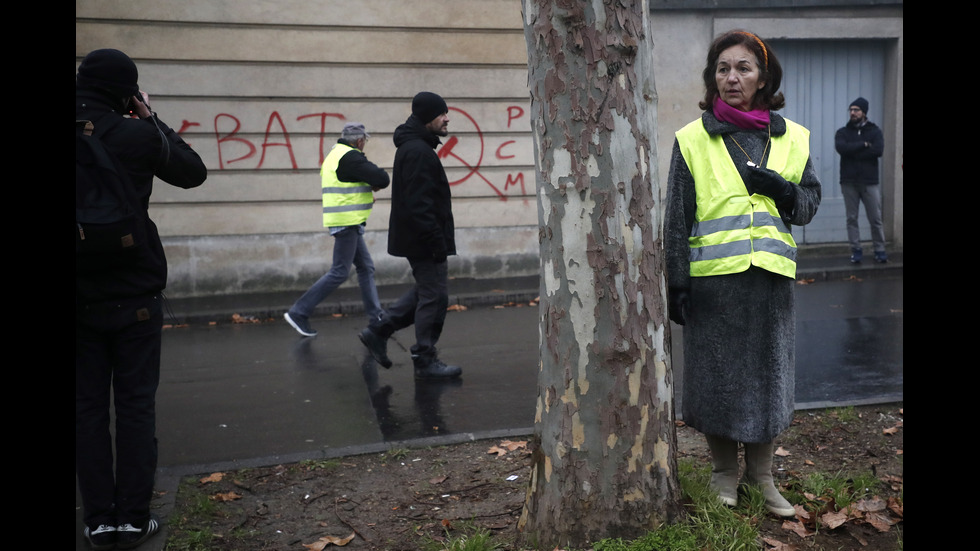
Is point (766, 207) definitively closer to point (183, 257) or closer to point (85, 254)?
point (85, 254)

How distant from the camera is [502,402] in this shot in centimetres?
643

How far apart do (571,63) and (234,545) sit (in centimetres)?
244

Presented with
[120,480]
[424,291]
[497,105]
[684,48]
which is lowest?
[120,480]

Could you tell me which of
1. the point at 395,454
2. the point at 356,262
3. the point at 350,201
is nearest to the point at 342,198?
the point at 350,201

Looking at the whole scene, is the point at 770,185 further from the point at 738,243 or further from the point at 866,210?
the point at 866,210

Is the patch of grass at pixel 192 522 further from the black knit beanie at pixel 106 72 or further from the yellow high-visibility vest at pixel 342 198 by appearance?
the yellow high-visibility vest at pixel 342 198

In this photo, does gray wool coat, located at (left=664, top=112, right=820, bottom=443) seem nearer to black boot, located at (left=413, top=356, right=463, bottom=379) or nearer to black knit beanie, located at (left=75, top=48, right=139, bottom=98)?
black knit beanie, located at (left=75, top=48, right=139, bottom=98)

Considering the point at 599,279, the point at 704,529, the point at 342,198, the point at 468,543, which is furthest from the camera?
the point at 342,198

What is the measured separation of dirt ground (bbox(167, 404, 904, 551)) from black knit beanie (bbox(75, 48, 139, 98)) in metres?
1.90

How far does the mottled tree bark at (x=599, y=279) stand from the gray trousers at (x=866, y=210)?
34.4 ft

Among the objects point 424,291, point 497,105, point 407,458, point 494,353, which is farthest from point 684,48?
point 407,458

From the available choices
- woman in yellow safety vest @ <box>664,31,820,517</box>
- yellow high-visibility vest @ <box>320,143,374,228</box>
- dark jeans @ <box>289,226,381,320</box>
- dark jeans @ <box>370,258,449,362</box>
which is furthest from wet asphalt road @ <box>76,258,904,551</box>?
woman in yellow safety vest @ <box>664,31,820,517</box>

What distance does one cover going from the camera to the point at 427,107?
6.85 m

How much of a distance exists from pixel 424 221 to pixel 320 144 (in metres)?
5.50
